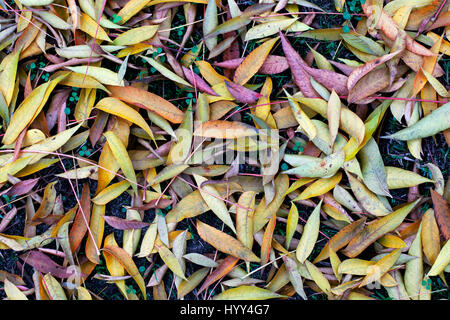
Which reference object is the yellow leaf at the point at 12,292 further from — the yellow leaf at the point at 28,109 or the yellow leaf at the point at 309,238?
the yellow leaf at the point at 309,238

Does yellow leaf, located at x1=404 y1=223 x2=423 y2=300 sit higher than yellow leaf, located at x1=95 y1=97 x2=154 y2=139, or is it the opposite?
yellow leaf, located at x1=95 y1=97 x2=154 y2=139

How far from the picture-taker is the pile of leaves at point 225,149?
2.89 ft

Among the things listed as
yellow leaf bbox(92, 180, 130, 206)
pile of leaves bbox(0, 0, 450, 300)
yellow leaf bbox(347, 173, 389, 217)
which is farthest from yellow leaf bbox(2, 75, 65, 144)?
yellow leaf bbox(347, 173, 389, 217)

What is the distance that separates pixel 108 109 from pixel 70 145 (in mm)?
133

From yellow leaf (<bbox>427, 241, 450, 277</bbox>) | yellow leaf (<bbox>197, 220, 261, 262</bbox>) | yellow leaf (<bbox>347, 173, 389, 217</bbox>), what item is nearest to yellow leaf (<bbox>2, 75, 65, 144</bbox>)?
yellow leaf (<bbox>197, 220, 261, 262</bbox>)

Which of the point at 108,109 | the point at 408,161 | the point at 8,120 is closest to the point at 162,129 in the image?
the point at 108,109

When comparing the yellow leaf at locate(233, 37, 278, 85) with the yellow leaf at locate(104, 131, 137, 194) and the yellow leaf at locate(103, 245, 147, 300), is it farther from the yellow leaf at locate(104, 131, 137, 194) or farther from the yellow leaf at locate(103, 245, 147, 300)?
the yellow leaf at locate(103, 245, 147, 300)

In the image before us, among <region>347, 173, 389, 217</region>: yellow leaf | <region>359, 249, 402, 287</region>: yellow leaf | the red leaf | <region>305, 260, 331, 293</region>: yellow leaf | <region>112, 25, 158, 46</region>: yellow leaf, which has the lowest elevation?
<region>305, 260, 331, 293</region>: yellow leaf

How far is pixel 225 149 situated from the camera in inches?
35.5

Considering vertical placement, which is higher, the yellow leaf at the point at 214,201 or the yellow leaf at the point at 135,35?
the yellow leaf at the point at 135,35

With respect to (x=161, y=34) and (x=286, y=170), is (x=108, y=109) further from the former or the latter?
(x=286, y=170)

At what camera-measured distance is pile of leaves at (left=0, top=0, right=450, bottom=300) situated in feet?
2.89

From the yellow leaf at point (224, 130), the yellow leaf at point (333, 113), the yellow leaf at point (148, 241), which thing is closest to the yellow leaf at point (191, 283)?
the yellow leaf at point (148, 241)

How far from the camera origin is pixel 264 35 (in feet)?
2.96
